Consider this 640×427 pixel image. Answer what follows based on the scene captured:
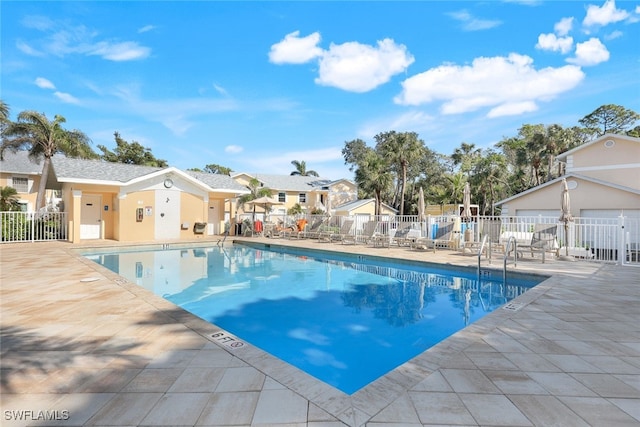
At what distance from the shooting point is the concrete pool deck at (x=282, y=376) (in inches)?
88.4

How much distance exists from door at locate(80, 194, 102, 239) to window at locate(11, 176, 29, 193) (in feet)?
50.7

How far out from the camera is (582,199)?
1684cm

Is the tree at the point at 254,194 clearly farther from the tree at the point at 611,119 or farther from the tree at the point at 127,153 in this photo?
the tree at the point at 611,119

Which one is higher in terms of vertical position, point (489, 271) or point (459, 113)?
point (459, 113)

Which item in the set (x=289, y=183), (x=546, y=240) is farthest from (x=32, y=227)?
(x=289, y=183)

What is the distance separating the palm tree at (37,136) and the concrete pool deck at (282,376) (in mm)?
20802

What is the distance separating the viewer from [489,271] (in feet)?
28.0

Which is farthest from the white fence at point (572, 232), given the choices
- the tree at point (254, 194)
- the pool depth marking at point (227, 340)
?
the tree at point (254, 194)

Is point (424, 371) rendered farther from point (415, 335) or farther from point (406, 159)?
point (406, 159)

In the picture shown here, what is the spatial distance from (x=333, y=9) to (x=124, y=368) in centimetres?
1241

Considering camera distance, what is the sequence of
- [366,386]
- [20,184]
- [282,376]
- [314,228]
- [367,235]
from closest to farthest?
[366,386]
[282,376]
[367,235]
[314,228]
[20,184]

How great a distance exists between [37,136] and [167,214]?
11124mm

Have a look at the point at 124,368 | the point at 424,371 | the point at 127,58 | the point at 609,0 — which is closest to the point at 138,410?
the point at 124,368

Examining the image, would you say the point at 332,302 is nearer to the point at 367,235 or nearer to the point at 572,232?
the point at 367,235
